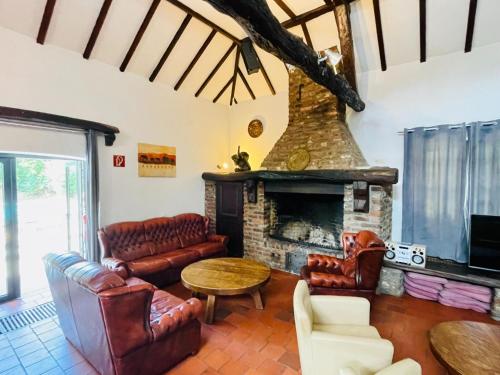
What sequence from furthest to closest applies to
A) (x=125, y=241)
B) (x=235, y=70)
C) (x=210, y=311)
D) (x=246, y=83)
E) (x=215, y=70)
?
(x=246, y=83) → (x=235, y=70) → (x=215, y=70) → (x=125, y=241) → (x=210, y=311)

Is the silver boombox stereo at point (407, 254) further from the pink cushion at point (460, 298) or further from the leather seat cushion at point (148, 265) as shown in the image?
the leather seat cushion at point (148, 265)

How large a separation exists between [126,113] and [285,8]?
289 cm

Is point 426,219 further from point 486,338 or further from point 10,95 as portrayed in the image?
point 10,95

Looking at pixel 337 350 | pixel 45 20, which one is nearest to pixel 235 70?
pixel 45 20

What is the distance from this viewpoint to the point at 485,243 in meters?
3.23

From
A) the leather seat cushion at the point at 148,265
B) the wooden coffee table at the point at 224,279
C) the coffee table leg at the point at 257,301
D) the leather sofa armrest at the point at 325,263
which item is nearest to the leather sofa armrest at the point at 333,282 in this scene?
the leather sofa armrest at the point at 325,263

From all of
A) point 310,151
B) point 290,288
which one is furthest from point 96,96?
point 290,288

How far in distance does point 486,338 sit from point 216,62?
5200mm

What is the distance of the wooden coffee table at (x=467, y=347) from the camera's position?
1577 millimetres

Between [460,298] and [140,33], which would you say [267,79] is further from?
[460,298]

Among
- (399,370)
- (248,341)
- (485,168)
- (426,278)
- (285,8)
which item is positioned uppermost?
(285,8)

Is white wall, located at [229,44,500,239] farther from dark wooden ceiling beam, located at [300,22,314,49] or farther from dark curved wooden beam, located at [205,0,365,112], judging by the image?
dark wooden ceiling beam, located at [300,22,314,49]

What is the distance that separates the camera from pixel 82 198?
154 inches

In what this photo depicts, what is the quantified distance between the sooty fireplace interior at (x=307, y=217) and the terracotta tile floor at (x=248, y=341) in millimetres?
1301
